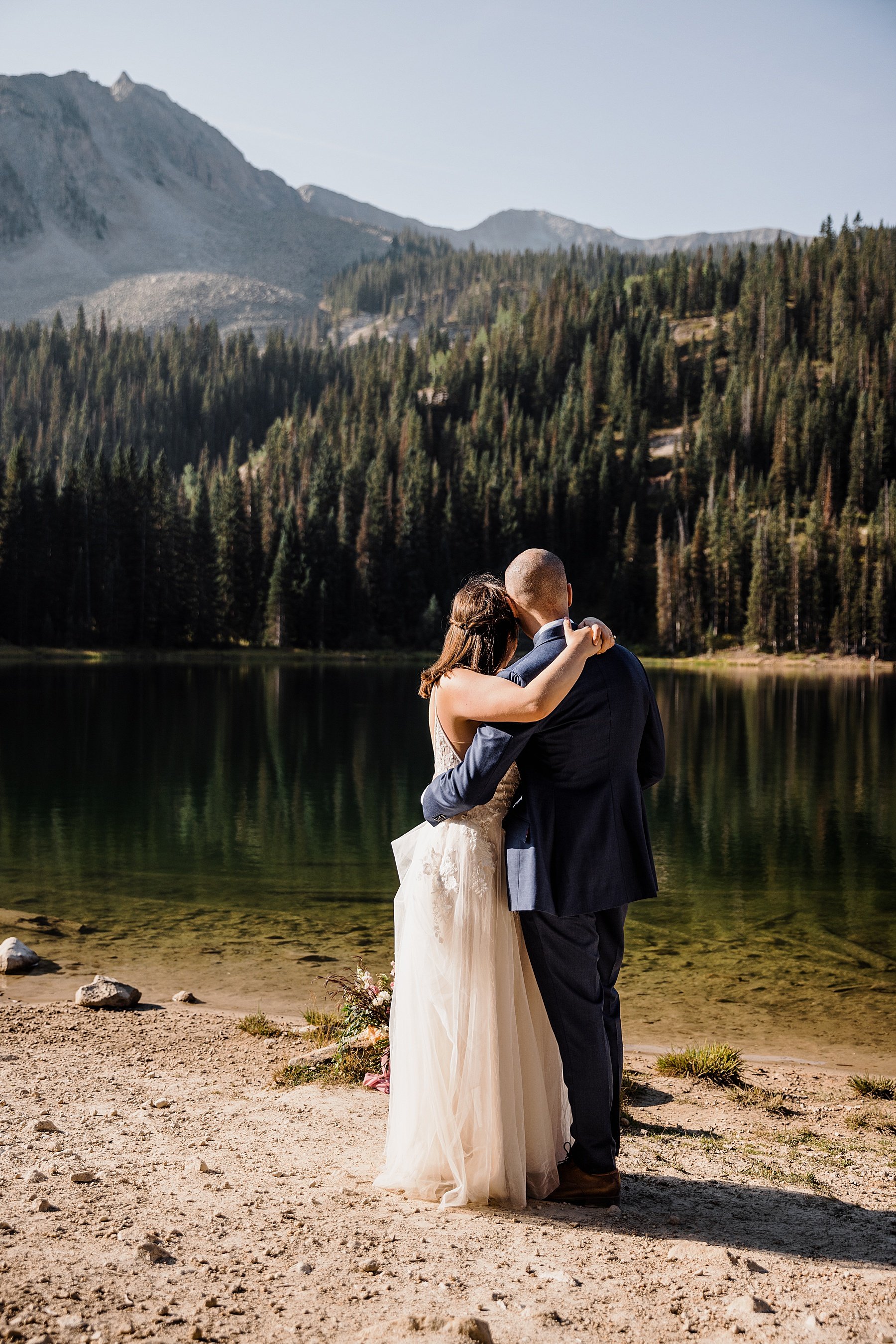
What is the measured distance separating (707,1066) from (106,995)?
5659 millimetres

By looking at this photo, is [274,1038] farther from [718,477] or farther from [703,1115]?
[718,477]

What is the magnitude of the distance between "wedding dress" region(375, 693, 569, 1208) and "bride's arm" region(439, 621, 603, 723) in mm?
440

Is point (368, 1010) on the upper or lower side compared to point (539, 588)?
lower

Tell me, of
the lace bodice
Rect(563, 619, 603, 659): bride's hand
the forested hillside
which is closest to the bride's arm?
Rect(563, 619, 603, 659): bride's hand

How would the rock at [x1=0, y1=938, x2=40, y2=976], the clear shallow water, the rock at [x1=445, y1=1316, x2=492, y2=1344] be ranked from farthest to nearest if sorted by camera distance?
1. the clear shallow water
2. the rock at [x1=0, y1=938, x2=40, y2=976]
3. the rock at [x1=445, y1=1316, x2=492, y2=1344]

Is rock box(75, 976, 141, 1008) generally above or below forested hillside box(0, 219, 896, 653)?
below

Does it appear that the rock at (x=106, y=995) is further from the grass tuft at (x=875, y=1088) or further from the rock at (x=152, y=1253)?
the grass tuft at (x=875, y=1088)

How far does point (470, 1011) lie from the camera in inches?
220

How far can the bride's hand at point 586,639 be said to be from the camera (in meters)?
5.15

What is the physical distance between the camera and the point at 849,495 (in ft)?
383

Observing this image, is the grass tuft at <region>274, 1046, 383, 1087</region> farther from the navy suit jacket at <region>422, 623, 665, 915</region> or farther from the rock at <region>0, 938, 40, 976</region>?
the rock at <region>0, 938, 40, 976</region>

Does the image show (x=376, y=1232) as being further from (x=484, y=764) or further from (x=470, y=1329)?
(x=484, y=764)

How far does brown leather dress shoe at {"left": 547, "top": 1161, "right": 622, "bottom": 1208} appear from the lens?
222 inches

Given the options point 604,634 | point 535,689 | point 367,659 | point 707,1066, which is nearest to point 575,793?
point 535,689
